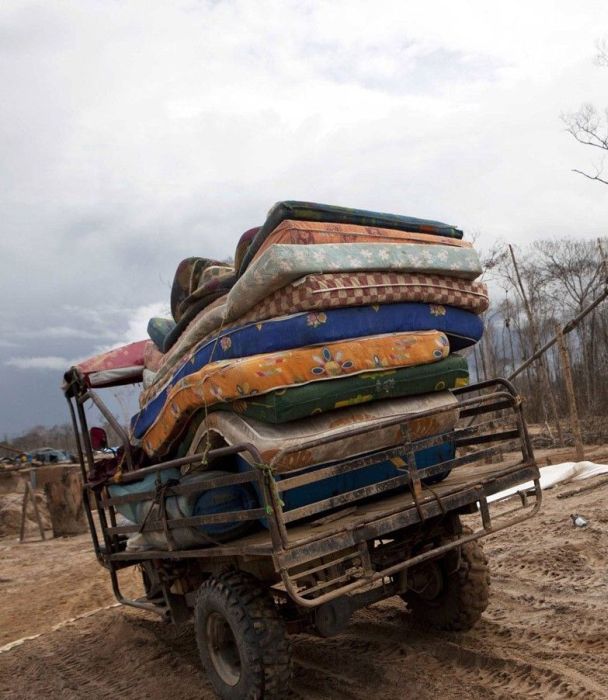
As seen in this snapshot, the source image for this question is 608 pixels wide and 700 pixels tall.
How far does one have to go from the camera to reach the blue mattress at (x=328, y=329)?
3.39 m

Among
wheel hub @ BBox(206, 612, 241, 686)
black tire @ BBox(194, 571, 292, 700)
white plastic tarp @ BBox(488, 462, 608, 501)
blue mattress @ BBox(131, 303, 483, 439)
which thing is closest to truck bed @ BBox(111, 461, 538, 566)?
black tire @ BBox(194, 571, 292, 700)

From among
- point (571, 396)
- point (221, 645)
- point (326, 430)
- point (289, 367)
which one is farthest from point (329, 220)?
point (571, 396)

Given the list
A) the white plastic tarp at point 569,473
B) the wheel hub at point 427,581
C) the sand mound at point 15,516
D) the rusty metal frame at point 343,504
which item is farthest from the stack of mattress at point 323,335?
the sand mound at point 15,516

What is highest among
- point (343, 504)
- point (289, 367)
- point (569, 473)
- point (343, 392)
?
point (289, 367)

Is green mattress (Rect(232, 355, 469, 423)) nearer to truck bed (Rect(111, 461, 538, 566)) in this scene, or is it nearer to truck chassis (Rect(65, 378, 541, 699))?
truck chassis (Rect(65, 378, 541, 699))

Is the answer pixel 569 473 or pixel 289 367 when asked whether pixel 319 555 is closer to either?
pixel 289 367

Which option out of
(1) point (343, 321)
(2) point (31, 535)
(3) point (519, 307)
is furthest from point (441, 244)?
(3) point (519, 307)

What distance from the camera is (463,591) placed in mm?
4191

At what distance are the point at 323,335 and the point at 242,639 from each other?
1.56m

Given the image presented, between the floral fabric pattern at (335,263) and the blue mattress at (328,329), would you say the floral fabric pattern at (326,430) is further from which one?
the floral fabric pattern at (335,263)

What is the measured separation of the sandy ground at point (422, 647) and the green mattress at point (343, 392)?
60.7 inches

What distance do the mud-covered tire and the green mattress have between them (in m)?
1.06

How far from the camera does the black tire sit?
327 centimetres

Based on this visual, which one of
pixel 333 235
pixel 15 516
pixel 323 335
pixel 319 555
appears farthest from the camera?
pixel 15 516
